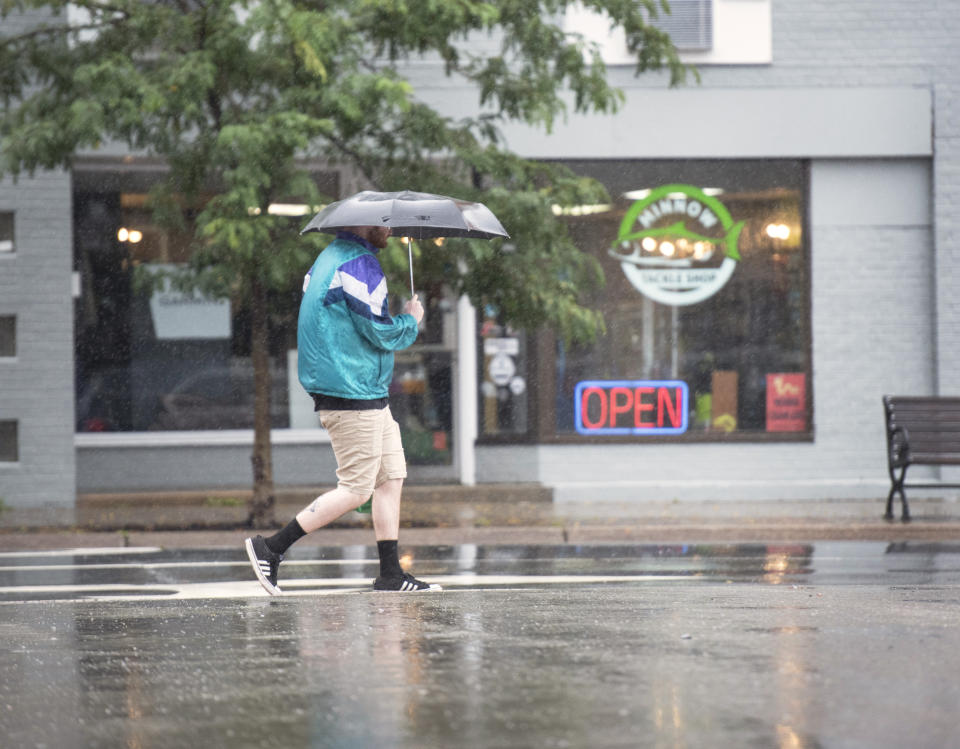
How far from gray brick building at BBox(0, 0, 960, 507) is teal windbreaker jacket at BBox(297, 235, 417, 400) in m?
7.17

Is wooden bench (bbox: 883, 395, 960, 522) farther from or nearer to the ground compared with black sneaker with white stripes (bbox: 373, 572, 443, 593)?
farther from the ground

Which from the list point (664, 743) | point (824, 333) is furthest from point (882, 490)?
point (664, 743)

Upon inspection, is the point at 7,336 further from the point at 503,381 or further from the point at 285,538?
the point at 285,538

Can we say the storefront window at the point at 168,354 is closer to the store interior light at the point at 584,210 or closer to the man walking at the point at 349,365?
the store interior light at the point at 584,210

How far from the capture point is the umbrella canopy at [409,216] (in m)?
7.02

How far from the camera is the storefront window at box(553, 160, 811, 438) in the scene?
47.3ft

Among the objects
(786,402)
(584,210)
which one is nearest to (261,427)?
(584,210)

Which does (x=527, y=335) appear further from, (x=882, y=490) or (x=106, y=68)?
(x=106, y=68)

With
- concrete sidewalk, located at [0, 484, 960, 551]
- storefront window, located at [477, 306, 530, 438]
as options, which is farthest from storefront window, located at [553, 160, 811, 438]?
concrete sidewalk, located at [0, 484, 960, 551]

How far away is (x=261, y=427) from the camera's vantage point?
459 inches

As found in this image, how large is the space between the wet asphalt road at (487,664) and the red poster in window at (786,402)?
21.4ft

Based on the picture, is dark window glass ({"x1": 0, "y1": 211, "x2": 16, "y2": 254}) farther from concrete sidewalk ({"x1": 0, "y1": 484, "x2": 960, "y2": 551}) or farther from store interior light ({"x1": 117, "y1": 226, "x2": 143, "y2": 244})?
concrete sidewalk ({"x1": 0, "y1": 484, "x2": 960, "y2": 551})

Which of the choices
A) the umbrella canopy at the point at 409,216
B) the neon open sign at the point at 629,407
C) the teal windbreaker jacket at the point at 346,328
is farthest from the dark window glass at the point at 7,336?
the teal windbreaker jacket at the point at 346,328

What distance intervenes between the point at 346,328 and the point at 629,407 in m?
7.93
